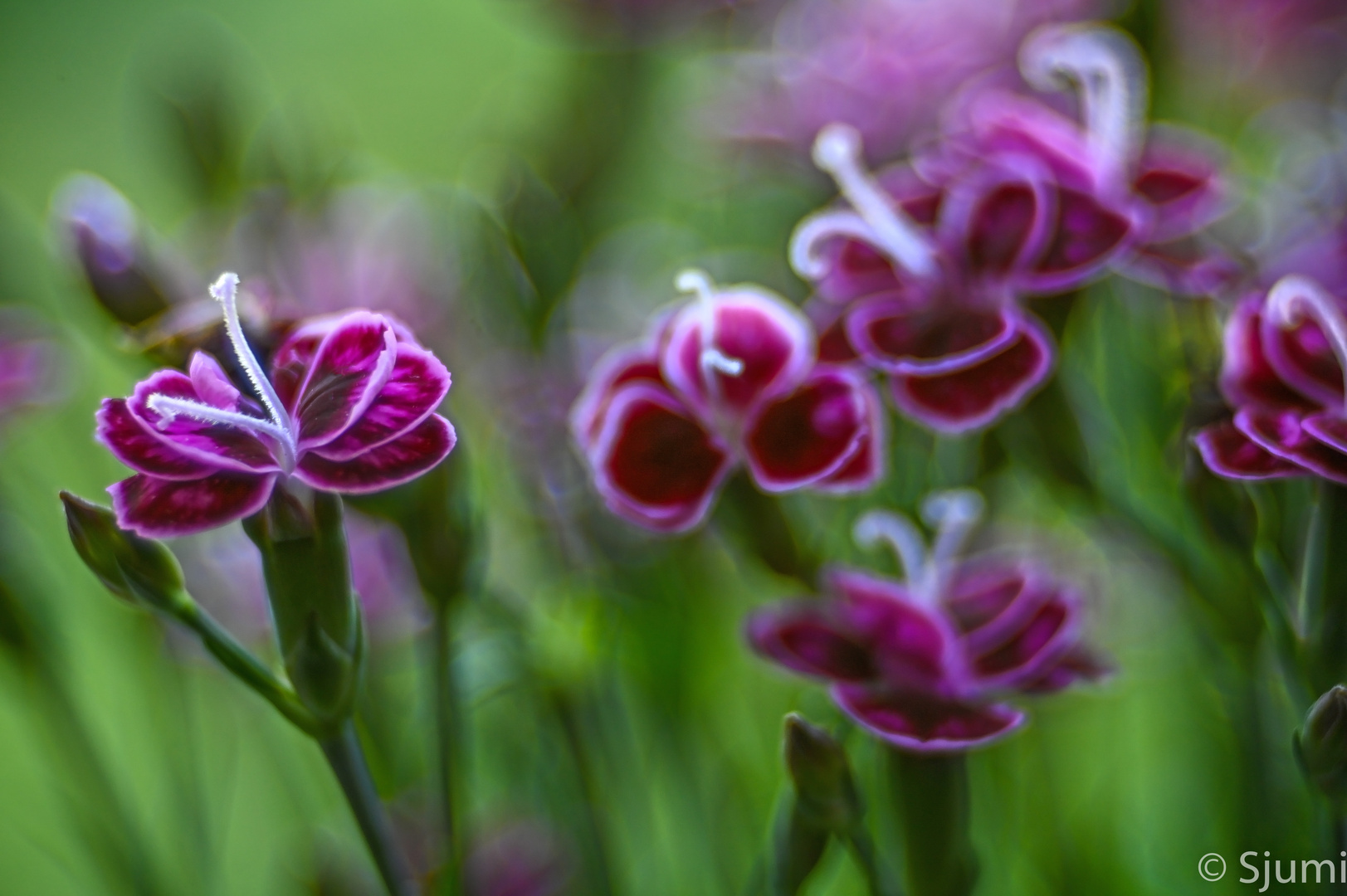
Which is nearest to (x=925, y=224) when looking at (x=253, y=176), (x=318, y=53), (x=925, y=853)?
(x=925, y=853)

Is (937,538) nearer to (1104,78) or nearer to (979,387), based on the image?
(979,387)

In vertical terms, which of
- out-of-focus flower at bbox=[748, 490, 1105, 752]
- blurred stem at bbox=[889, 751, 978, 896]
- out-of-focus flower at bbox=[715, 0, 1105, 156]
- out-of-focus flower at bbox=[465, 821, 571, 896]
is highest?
out-of-focus flower at bbox=[715, 0, 1105, 156]

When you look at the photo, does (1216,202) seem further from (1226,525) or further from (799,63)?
(799,63)

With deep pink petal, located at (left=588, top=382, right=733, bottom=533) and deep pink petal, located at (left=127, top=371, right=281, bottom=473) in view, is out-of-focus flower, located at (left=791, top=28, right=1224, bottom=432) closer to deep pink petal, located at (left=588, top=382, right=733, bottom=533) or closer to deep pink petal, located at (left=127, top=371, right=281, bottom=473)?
deep pink petal, located at (left=588, top=382, right=733, bottom=533)

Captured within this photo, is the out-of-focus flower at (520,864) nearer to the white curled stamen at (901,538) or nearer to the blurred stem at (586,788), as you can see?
the blurred stem at (586,788)

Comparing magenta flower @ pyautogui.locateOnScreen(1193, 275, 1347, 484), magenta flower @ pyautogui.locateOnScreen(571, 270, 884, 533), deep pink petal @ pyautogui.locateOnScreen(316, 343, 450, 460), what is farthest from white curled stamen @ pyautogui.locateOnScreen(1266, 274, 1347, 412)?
deep pink petal @ pyautogui.locateOnScreen(316, 343, 450, 460)

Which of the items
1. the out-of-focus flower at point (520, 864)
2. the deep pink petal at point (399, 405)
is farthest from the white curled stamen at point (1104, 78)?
the out-of-focus flower at point (520, 864)
